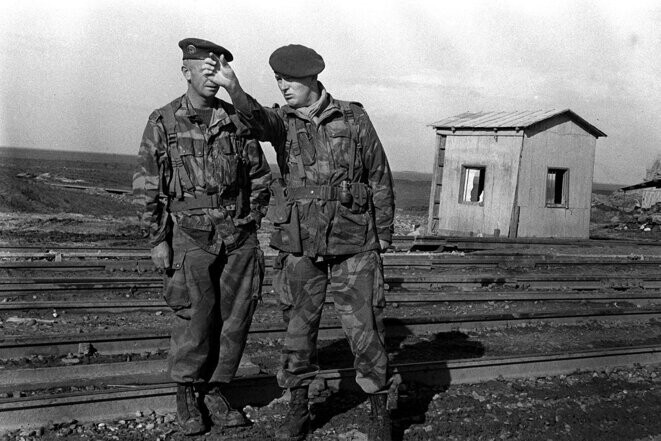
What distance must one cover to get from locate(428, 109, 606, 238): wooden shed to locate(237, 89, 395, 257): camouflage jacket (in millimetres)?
Result: 16161

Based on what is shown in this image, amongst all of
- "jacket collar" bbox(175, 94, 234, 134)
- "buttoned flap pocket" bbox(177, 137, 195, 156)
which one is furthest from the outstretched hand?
"buttoned flap pocket" bbox(177, 137, 195, 156)

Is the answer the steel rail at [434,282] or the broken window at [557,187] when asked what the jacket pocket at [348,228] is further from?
the broken window at [557,187]

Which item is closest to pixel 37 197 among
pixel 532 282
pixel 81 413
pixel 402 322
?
pixel 532 282

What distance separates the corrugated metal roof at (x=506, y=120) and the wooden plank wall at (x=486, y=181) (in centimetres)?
26

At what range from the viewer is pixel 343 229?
481 centimetres

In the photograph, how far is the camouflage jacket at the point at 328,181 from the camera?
480cm

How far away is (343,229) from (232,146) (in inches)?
33.2

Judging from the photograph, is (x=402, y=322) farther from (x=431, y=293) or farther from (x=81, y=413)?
(x=81, y=413)

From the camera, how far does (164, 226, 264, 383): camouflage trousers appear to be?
15.7 feet

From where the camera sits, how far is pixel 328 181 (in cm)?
485

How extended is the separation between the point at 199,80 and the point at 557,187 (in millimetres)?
18518

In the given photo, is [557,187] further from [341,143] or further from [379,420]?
[379,420]

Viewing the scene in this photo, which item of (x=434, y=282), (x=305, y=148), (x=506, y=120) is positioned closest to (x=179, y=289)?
(x=305, y=148)

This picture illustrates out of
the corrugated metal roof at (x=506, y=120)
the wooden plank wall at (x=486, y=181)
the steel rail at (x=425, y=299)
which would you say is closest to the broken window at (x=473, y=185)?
the wooden plank wall at (x=486, y=181)
